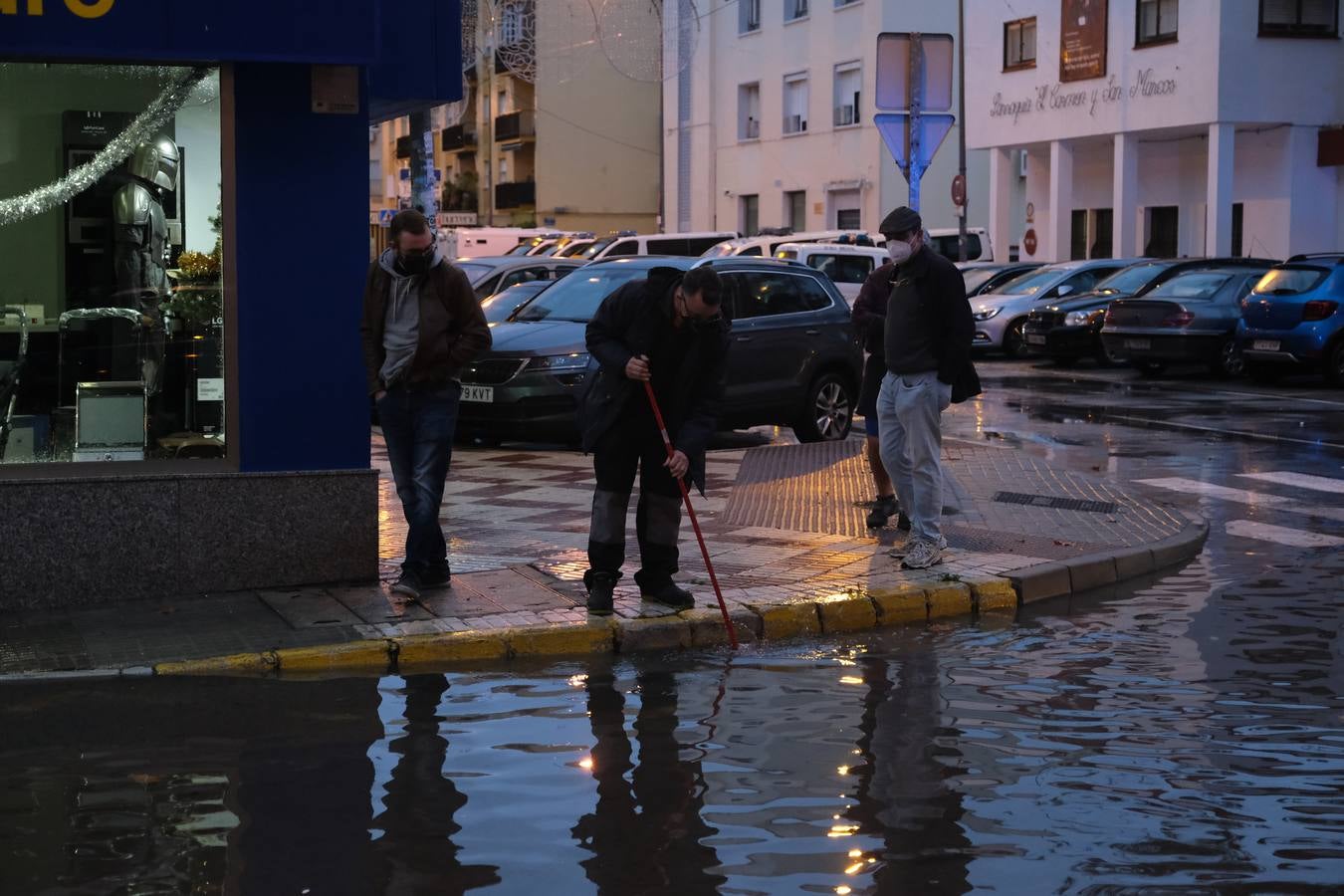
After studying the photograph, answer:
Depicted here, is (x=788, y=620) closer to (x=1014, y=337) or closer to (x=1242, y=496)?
(x=1242, y=496)

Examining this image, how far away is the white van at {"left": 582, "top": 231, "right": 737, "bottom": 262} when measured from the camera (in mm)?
32688

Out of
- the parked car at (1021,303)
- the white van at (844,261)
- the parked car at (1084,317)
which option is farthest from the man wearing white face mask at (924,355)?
the parked car at (1021,303)

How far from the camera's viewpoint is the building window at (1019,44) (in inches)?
1610

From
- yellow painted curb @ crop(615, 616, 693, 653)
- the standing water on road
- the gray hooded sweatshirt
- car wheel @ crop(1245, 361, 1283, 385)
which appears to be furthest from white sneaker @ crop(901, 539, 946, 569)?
car wheel @ crop(1245, 361, 1283, 385)

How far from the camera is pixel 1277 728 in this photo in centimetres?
636

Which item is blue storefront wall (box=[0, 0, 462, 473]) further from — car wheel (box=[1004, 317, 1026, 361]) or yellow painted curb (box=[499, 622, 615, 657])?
car wheel (box=[1004, 317, 1026, 361])

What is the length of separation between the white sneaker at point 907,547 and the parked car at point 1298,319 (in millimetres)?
13350

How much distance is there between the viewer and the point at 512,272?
21328 millimetres

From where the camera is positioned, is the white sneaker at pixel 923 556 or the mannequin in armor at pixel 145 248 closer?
the mannequin in armor at pixel 145 248

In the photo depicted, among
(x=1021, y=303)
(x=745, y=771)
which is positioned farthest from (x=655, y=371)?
(x=1021, y=303)

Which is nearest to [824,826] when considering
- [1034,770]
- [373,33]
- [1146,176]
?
[1034,770]

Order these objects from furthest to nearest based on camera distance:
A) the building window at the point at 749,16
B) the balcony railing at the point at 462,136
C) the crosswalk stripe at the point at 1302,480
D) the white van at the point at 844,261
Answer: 1. the balcony railing at the point at 462,136
2. the building window at the point at 749,16
3. the white van at the point at 844,261
4. the crosswalk stripe at the point at 1302,480

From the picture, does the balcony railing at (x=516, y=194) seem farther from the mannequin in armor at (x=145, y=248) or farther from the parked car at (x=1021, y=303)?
the mannequin in armor at (x=145, y=248)

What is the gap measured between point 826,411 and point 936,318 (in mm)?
A: 6868
